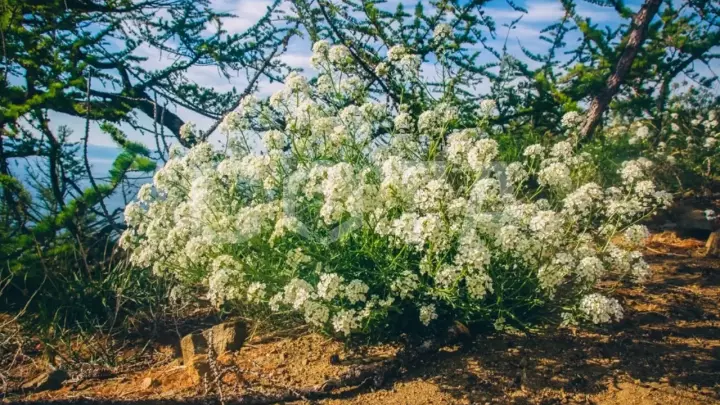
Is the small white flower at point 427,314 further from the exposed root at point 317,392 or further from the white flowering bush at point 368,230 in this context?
the exposed root at point 317,392

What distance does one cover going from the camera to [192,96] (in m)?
6.99

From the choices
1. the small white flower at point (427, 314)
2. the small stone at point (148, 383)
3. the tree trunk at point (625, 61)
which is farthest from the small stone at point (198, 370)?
the tree trunk at point (625, 61)

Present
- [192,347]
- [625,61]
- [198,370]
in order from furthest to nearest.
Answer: [625,61], [192,347], [198,370]

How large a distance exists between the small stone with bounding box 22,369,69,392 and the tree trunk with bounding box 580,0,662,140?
198 inches

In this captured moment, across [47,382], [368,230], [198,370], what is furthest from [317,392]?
[47,382]

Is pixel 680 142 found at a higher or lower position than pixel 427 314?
higher

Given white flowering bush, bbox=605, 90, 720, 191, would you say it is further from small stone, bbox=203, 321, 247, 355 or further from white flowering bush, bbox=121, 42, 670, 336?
small stone, bbox=203, 321, 247, 355

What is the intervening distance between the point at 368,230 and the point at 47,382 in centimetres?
238

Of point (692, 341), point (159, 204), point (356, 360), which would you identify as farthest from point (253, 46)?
point (692, 341)

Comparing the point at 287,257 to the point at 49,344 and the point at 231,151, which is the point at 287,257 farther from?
the point at 49,344

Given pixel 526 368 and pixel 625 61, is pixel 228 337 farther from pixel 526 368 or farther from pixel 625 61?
pixel 625 61

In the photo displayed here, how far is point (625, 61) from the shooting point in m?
5.84

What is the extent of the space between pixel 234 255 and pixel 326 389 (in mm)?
1019

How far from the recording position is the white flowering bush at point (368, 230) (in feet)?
10.8
